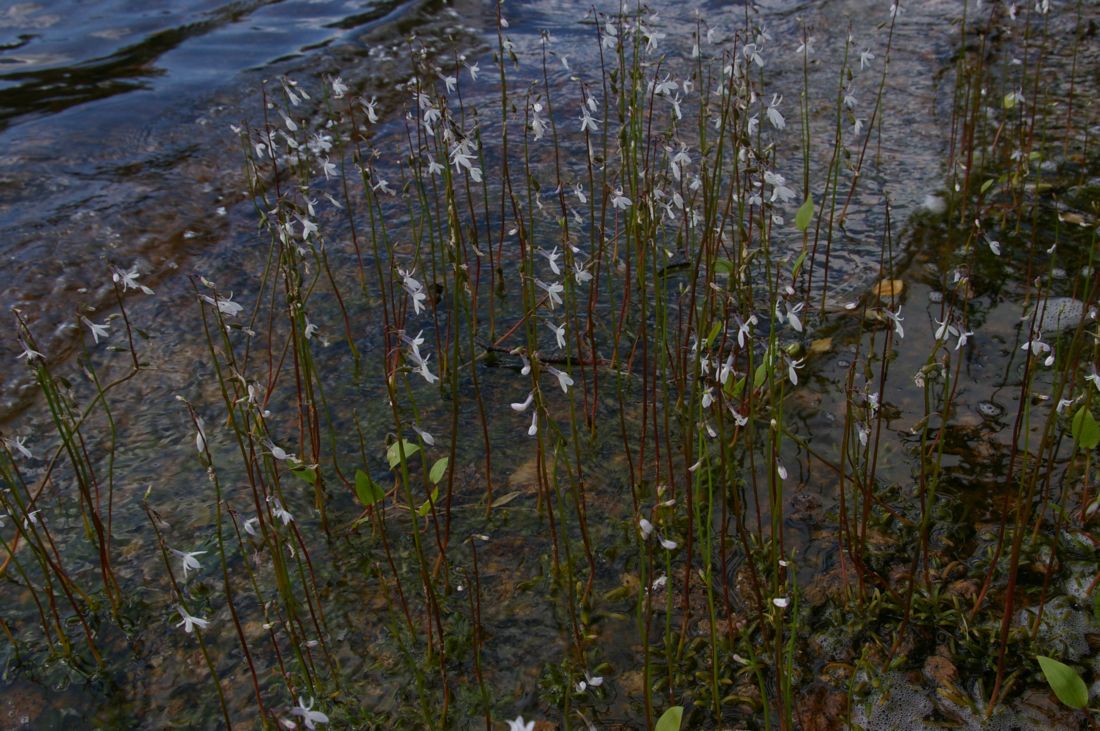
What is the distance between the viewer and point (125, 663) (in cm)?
273

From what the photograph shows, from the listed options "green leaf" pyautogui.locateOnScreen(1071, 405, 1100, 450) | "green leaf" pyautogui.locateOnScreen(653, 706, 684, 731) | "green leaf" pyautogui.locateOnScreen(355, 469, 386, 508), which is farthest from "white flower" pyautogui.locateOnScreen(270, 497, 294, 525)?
"green leaf" pyautogui.locateOnScreen(1071, 405, 1100, 450)

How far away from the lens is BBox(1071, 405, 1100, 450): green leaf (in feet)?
8.32

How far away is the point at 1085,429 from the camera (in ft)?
8.59

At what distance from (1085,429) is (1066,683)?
2.58 feet

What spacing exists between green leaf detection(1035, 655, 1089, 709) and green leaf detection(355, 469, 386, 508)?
1.76m

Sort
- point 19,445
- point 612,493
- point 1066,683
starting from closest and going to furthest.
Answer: point 1066,683 → point 19,445 → point 612,493

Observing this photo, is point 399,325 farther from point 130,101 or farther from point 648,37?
point 130,101

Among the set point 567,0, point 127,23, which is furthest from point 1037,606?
point 127,23

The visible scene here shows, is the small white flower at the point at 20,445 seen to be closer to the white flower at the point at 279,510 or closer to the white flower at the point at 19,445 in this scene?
the white flower at the point at 19,445

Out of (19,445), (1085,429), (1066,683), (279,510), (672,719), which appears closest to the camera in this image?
(672,719)

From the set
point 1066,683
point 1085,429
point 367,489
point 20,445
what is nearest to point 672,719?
point 1066,683

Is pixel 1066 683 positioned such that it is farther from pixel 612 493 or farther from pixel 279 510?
pixel 279 510

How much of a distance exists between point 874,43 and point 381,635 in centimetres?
693

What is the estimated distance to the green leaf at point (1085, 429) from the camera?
2.54 m
